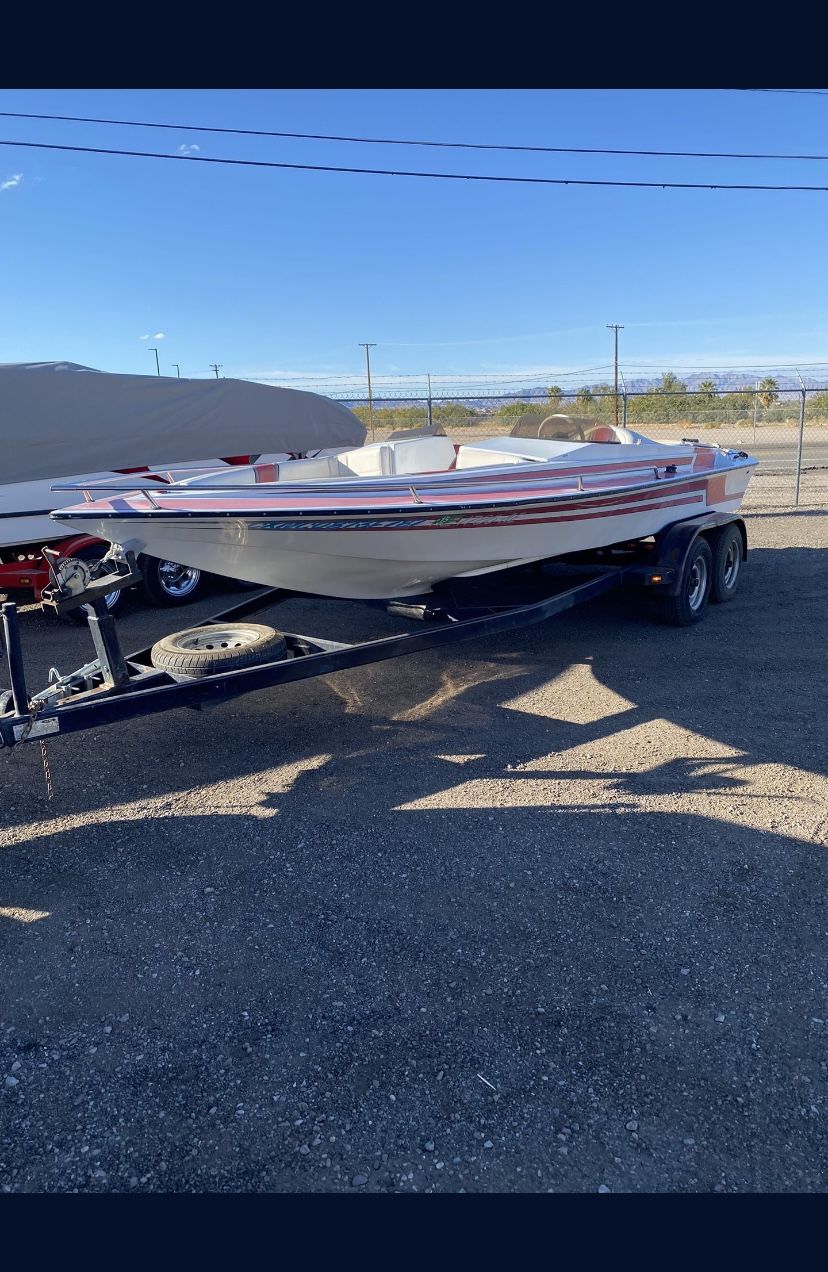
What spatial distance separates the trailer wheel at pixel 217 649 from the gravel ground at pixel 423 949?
1.95ft

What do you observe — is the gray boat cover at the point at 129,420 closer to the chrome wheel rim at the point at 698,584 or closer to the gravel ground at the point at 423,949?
the gravel ground at the point at 423,949

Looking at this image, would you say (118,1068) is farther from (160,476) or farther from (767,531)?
(767,531)

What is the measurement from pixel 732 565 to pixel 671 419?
1818cm

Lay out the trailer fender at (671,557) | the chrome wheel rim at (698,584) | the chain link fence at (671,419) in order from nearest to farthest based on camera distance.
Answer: the trailer fender at (671,557) < the chrome wheel rim at (698,584) < the chain link fence at (671,419)

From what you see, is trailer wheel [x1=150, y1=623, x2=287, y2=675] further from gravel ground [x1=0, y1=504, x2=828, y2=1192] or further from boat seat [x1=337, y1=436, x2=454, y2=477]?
boat seat [x1=337, y1=436, x2=454, y2=477]

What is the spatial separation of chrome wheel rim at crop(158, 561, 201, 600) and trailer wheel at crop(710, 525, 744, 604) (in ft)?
15.9

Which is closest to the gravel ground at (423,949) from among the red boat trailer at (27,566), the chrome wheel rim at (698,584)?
the chrome wheel rim at (698,584)

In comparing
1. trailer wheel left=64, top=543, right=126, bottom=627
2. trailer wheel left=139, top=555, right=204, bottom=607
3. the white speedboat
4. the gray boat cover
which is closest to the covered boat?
the gray boat cover

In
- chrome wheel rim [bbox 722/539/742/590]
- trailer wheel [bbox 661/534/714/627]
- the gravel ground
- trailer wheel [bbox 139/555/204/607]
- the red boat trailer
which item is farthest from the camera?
trailer wheel [bbox 139/555/204/607]

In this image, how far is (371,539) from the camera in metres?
5.10

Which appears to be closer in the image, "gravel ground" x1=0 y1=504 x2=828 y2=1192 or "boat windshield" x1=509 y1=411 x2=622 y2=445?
"gravel ground" x1=0 y1=504 x2=828 y2=1192

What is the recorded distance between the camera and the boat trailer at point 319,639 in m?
4.11

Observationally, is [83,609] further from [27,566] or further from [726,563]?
[726,563]

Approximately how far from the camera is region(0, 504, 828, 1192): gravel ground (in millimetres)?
2426
